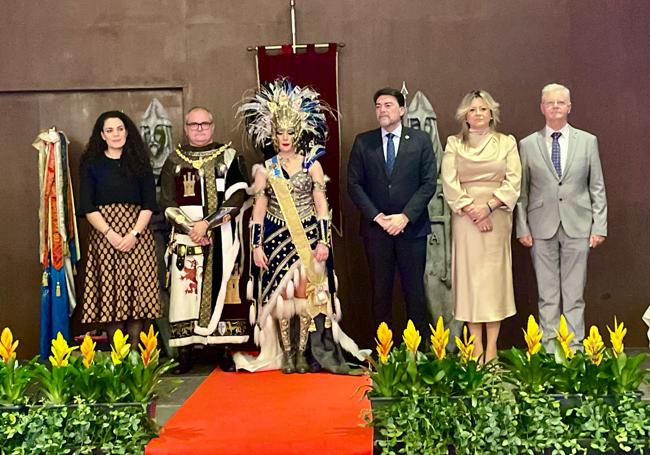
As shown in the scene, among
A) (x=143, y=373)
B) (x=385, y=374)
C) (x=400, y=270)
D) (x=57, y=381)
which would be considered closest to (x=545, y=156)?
(x=400, y=270)

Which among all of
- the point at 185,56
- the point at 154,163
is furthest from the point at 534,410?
the point at 185,56

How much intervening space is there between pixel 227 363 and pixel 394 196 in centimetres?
143

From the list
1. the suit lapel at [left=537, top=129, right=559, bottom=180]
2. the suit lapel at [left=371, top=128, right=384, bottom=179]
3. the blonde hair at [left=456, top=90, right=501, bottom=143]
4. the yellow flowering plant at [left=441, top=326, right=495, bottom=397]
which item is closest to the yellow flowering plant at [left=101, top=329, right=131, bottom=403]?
the yellow flowering plant at [left=441, top=326, right=495, bottom=397]

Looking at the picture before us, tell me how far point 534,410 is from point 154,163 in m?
3.12

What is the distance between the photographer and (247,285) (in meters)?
5.32

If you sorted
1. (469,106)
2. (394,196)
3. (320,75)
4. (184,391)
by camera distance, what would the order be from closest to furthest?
(184,391)
(469,106)
(394,196)
(320,75)

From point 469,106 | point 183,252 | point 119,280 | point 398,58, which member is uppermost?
point 398,58

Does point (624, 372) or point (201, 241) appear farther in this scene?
point (201, 241)

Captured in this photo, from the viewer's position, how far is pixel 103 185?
5152 millimetres

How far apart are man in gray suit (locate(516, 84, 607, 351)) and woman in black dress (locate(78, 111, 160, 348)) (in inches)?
86.8

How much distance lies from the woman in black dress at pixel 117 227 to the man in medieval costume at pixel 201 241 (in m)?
0.13

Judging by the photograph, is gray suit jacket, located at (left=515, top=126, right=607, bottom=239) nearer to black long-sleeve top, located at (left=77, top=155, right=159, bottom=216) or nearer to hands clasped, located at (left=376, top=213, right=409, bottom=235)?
hands clasped, located at (left=376, top=213, right=409, bottom=235)

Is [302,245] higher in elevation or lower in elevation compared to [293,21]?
lower

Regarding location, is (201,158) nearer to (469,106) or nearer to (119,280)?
(119,280)
